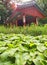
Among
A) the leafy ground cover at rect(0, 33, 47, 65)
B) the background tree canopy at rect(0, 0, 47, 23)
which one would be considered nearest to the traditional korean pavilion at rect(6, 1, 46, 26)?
the background tree canopy at rect(0, 0, 47, 23)

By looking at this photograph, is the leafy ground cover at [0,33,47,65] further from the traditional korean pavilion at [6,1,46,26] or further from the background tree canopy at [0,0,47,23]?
the background tree canopy at [0,0,47,23]

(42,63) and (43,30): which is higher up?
(42,63)

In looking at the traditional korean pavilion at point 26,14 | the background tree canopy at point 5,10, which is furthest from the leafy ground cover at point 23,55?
the background tree canopy at point 5,10

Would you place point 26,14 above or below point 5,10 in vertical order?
below

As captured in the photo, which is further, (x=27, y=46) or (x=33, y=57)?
(x=27, y=46)

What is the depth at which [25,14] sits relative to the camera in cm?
2259

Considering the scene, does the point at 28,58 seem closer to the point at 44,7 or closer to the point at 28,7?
the point at 28,7

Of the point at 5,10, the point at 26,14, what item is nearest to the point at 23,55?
the point at 26,14

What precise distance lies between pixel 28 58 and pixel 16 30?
31.2 ft

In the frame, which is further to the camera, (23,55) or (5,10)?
(5,10)

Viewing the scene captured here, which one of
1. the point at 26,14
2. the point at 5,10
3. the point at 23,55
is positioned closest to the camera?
the point at 23,55

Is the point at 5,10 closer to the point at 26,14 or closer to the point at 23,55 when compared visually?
the point at 26,14

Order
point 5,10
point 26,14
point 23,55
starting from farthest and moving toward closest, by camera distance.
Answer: point 5,10
point 26,14
point 23,55

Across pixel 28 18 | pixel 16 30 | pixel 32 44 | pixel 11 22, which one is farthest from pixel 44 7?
pixel 32 44
